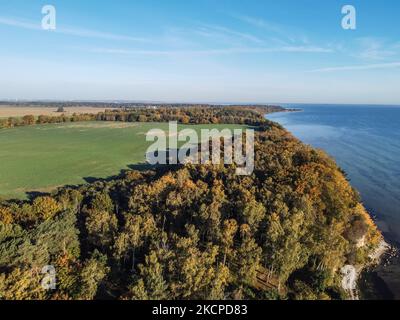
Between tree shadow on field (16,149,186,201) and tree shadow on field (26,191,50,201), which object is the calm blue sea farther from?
tree shadow on field (26,191,50,201)

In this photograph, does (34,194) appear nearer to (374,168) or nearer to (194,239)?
(194,239)

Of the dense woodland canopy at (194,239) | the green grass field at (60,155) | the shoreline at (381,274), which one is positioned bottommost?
the shoreline at (381,274)

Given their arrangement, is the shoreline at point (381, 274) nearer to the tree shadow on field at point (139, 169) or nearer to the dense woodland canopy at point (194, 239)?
the dense woodland canopy at point (194, 239)

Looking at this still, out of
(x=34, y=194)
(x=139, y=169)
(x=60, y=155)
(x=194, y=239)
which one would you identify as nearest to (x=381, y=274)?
(x=194, y=239)

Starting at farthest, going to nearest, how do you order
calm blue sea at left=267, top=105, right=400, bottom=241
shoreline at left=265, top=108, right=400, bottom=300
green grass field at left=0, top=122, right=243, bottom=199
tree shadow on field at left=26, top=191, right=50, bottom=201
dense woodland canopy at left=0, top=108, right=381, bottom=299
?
Answer: 1. green grass field at left=0, top=122, right=243, bottom=199
2. calm blue sea at left=267, top=105, right=400, bottom=241
3. tree shadow on field at left=26, top=191, right=50, bottom=201
4. shoreline at left=265, top=108, right=400, bottom=300
5. dense woodland canopy at left=0, top=108, right=381, bottom=299

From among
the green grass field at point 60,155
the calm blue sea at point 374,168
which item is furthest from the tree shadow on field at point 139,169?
the calm blue sea at point 374,168

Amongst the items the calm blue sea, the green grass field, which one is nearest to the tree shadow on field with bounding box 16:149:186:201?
the green grass field

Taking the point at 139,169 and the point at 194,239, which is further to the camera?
the point at 139,169
